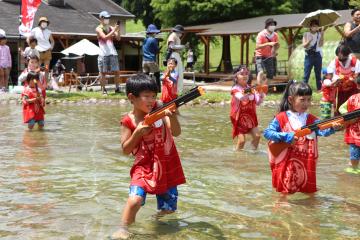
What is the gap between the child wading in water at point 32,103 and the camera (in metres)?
10.0

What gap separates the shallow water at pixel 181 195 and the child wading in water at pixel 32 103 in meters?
0.40

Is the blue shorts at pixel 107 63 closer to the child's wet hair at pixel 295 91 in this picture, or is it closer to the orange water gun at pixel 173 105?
the child's wet hair at pixel 295 91

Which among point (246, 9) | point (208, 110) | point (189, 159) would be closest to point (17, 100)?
point (208, 110)

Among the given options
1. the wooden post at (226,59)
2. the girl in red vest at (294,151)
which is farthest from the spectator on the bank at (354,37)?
the wooden post at (226,59)

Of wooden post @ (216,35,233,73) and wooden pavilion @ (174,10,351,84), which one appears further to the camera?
wooden post @ (216,35,233,73)

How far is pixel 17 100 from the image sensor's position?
15.1 metres

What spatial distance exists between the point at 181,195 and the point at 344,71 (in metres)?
4.07

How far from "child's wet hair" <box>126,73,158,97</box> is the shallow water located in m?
1.08

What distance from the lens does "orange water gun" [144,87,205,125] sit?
13.2 ft

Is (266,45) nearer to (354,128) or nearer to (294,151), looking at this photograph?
(354,128)

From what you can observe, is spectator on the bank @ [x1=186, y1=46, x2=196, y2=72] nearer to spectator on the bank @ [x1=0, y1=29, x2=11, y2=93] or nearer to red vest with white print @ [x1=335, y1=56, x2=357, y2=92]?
spectator on the bank @ [x1=0, y1=29, x2=11, y2=93]

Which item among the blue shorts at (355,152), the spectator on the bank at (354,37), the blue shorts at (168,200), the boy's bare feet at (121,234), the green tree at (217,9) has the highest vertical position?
the green tree at (217,9)

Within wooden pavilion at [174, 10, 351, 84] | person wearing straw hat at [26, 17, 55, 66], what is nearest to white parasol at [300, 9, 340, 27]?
wooden pavilion at [174, 10, 351, 84]

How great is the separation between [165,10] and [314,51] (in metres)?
21.7
